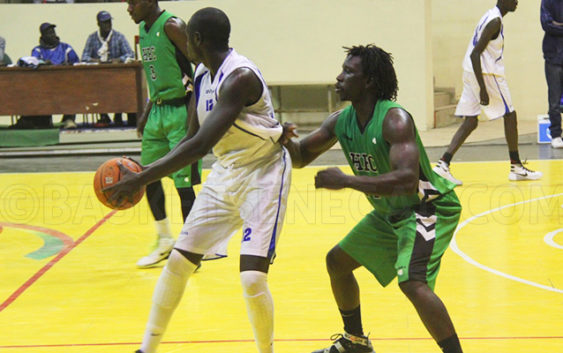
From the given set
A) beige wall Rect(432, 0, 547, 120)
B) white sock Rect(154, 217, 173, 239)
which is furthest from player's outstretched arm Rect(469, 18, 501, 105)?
beige wall Rect(432, 0, 547, 120)

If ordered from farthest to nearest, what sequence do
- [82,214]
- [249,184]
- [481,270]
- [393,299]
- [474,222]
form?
1. [82,214]
2. [474,222]
3. [481,270]
4. [393,299]
5. [249,184]

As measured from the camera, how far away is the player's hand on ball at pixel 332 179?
12.0 ft

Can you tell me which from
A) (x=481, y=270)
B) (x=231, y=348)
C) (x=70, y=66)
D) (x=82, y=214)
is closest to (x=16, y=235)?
(x=82, y=214)

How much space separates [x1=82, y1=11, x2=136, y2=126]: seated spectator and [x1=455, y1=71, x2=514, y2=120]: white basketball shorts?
581cm

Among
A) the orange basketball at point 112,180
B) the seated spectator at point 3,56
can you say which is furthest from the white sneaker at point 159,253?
the seated spectator at point 3,56

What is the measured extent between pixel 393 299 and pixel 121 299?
1777 mm

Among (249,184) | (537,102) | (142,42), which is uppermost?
(142,42)

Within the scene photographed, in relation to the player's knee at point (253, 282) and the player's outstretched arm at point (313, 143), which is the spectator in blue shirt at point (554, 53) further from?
the player's knee at point (253, 282)

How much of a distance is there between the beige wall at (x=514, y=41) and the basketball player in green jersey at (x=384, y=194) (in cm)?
1199

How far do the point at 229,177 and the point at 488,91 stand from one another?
575 centimetres

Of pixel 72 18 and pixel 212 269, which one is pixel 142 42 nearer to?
pixel 212 269

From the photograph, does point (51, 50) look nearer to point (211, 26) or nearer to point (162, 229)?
point (162, 229)

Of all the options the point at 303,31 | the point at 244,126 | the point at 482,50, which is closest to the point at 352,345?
the point at 244,126

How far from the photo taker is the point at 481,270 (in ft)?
19.7
